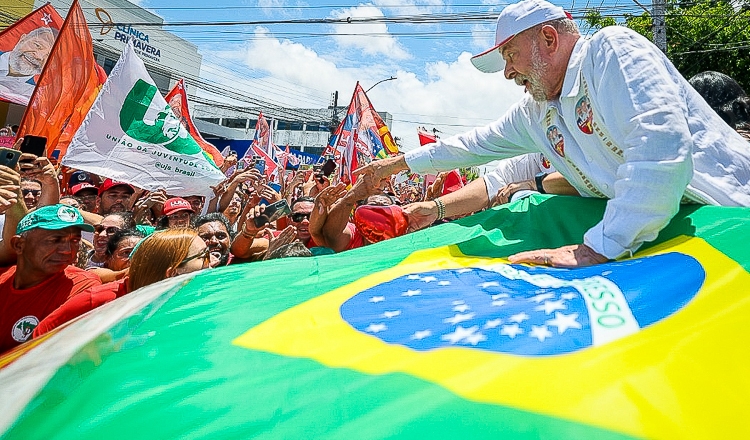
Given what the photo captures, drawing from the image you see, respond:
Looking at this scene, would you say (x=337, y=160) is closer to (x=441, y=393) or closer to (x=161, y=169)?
(x=161, y=169)

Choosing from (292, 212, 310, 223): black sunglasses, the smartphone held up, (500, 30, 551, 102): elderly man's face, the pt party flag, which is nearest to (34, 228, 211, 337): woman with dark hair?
the smartphone held up

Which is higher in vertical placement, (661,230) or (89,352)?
(661,230)

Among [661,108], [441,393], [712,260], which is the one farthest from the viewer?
[661,108]

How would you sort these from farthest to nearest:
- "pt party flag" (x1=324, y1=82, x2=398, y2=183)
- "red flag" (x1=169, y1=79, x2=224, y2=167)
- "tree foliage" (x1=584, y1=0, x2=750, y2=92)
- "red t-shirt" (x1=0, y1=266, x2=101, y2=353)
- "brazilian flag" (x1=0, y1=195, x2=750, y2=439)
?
1. "tree foliage" (x1=584, y1=0, x2=750, y2=92)
2. "pt party flag" (x1=324, y1=82, x2=398, y2=183)
3. "red flag" (x1=169, y1=79, x2=224, y2=167)
4. "red t-shirt" (x1=0, y1=266, x2=101, y2=353)
5. "brazilian flag" (x1=0, y1=195, x2=750, y2=439)

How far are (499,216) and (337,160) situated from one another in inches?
258

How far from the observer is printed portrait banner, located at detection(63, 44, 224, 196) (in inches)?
183

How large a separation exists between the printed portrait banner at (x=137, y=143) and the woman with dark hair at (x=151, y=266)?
2549mm

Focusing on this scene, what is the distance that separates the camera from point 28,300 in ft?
8.48

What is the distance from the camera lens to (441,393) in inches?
32.9

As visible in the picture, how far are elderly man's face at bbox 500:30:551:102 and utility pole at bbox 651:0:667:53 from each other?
9.86 meters

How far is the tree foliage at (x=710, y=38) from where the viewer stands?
11875mm

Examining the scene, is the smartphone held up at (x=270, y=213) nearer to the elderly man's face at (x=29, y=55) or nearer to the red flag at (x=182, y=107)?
the red flag at (x=182, y=107)

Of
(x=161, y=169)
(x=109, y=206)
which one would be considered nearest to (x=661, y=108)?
(x=161, y=169)

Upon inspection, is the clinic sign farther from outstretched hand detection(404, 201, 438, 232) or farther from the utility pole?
outstretched hand detection(404, 201, 438, 232)
